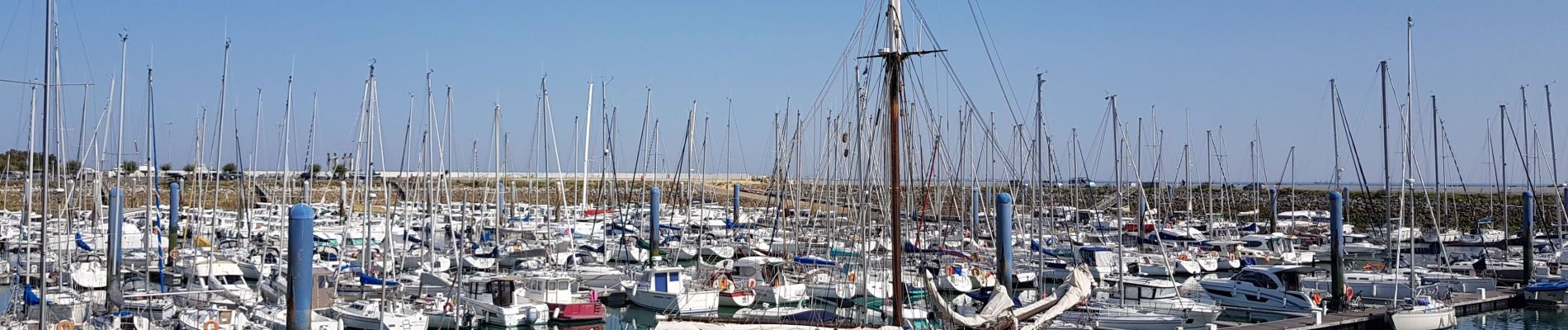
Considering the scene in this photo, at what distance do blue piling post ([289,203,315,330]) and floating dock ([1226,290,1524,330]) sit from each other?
22.5 metres

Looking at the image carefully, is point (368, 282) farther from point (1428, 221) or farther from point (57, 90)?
point (1428, 221)

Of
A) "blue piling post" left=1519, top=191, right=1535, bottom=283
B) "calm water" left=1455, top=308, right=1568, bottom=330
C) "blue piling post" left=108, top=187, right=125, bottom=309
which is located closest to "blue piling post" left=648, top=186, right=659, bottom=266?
"blue piling post" left=108, top=187, right=125, bottom=309

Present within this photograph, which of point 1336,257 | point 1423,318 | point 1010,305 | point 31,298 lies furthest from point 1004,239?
point 31,298

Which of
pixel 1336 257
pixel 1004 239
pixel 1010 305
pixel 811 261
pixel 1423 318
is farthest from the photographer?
pixel 811 261

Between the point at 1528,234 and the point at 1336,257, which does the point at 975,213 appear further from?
the point at 1336,257

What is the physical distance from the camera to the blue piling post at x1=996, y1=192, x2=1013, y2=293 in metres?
36.4

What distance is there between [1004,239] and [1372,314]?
1067cm

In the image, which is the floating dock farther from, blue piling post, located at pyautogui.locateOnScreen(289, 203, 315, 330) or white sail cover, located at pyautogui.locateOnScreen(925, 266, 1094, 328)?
blue piling post, located at pyautogui.locateOnScreen(289, 203, 315, 330)

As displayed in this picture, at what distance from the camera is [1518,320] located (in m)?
37.3

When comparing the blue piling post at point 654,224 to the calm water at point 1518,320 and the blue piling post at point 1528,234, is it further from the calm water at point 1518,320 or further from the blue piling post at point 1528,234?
the blue piling post at point 1528,234

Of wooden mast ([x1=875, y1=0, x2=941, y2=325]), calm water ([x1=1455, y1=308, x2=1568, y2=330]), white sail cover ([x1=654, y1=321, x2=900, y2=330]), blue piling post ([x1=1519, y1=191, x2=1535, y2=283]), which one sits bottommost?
calm water ([x1=1455, y1=308, x2=1568, y2=330])

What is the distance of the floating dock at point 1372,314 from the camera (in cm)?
3152

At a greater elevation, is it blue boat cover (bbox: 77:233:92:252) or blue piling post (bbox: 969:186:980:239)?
blue piling post (bbox: 969:186:980:239)

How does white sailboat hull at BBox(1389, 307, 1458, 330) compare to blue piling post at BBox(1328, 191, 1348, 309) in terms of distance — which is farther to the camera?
blue piling post at BBox(1328, 191, 1348, 309)
